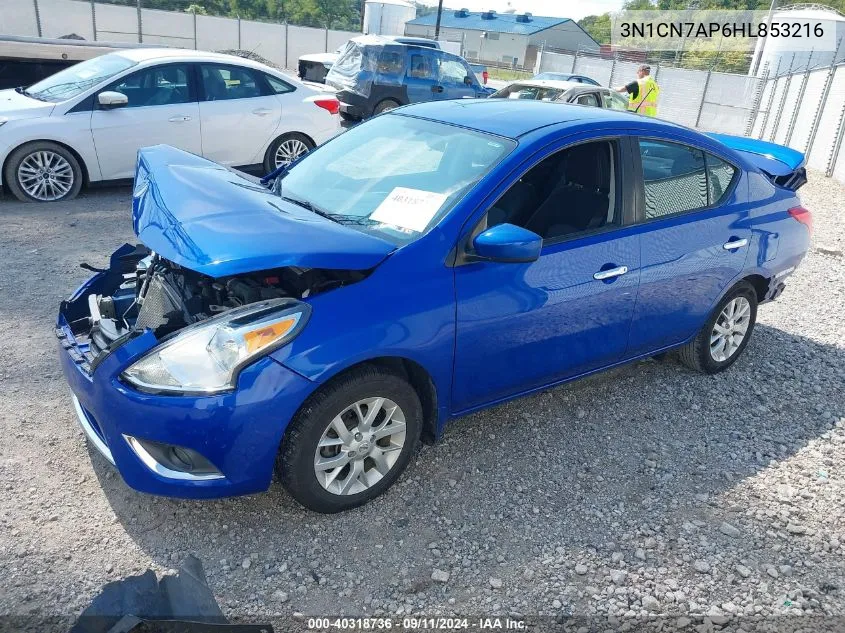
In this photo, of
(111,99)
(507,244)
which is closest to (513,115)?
(507,244)

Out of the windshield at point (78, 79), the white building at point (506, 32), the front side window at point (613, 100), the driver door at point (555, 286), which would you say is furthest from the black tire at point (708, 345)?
the white building at point (506, 32)

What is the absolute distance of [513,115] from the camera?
3695 millimetres

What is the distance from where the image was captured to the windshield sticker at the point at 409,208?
10.3 ft

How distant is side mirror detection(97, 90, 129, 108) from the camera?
7207mm

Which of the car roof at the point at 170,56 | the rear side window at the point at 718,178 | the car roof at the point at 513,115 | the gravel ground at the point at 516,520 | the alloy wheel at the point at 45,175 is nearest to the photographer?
the gravel ground at the point at 516,520

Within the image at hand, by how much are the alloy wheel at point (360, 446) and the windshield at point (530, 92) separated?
33.5ft

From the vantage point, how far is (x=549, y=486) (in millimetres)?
3404

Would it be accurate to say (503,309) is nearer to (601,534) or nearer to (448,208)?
(448,208)

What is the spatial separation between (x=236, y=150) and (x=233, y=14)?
5833cm

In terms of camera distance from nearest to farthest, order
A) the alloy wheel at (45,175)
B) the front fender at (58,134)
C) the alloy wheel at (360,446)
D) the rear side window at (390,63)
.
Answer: the alloy wheel at (360,446)
the front fender at (58,134)
the alloy wheel at (45,175)
the rear side window at (390,63)

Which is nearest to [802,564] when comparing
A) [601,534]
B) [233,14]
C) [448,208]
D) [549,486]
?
[601,534]

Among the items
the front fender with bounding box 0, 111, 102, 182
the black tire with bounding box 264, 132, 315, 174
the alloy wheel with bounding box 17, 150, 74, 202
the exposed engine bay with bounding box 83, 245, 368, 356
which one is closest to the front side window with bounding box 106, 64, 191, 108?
the front fender with bounding box 0, 111, 102, 182

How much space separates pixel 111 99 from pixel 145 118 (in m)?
0.40

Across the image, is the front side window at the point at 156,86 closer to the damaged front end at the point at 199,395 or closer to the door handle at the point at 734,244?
the damaged front end at the point at 199,395
